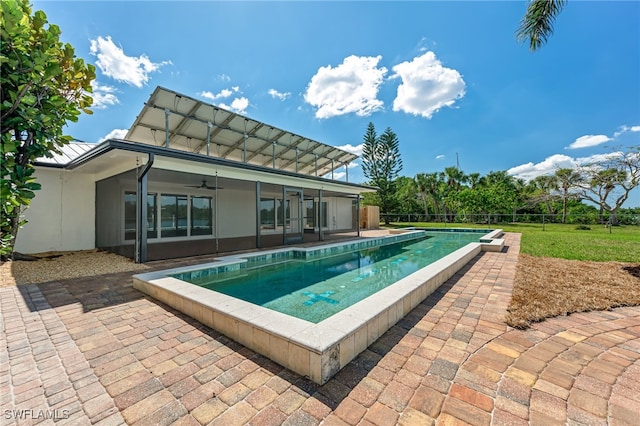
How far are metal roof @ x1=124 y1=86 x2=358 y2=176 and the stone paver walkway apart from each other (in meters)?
7.33

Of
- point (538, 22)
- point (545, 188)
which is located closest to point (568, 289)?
point (538, 22)

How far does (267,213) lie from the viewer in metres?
14.4

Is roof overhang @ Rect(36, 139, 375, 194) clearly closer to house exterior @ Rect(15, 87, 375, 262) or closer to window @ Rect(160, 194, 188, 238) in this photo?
house exterior @ Rect(15, 87, 375, 262)

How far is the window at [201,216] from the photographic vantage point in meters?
11.7

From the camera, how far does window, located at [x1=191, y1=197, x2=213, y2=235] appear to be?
11.7 meters

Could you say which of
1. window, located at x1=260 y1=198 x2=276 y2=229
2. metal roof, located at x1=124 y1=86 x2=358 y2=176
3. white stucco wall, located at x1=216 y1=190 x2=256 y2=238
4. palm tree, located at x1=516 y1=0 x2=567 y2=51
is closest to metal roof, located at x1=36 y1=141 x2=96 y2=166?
metal roof, located at x1=124 y1=86 x2=358 y2=176

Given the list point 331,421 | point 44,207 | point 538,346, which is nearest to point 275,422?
point 331,421

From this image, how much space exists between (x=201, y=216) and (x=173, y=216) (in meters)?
1.21

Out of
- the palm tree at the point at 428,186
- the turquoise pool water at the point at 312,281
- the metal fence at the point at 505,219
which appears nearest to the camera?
the turquoise pool water at the point at 312,281

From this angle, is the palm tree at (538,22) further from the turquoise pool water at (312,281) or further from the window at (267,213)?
the window at (267,213)

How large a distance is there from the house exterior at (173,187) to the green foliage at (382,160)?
1046 cm

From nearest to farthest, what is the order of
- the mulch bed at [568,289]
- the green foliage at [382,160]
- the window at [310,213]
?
1. the mulch bed at [568,289]
2. the window at [310,213]
3. the green foliage at [382,160]

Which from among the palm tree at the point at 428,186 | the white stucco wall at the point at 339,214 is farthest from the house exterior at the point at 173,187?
the palm tree at the point at 428,186

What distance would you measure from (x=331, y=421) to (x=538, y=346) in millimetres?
2174
